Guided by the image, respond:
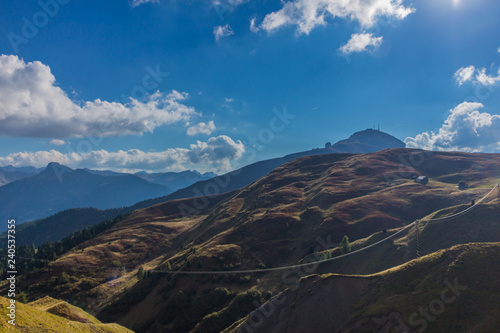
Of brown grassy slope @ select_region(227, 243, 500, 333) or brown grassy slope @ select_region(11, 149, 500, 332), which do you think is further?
brown grassy slope @ select_region(11, 149, 500, 332)

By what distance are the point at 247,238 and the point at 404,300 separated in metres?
71.5

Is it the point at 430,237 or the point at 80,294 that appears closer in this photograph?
the point at 430,237

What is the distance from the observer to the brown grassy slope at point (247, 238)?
241ft

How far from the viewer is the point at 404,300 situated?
3222 centimetres

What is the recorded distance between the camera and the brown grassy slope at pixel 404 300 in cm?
2844

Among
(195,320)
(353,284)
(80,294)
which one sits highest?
(353,284)

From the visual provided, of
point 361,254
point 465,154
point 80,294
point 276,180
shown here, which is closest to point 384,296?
point 361,254

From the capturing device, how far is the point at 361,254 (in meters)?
66.6

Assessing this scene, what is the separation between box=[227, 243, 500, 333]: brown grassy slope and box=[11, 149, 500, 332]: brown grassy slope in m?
27.0

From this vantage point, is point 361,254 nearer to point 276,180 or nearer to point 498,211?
point 498,211

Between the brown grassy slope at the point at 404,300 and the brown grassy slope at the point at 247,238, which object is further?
the brown grassy slope at the point at 247,238

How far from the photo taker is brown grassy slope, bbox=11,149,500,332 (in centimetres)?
7338

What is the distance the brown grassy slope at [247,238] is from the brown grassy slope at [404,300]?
27.0 metres

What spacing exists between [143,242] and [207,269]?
77065 mm
